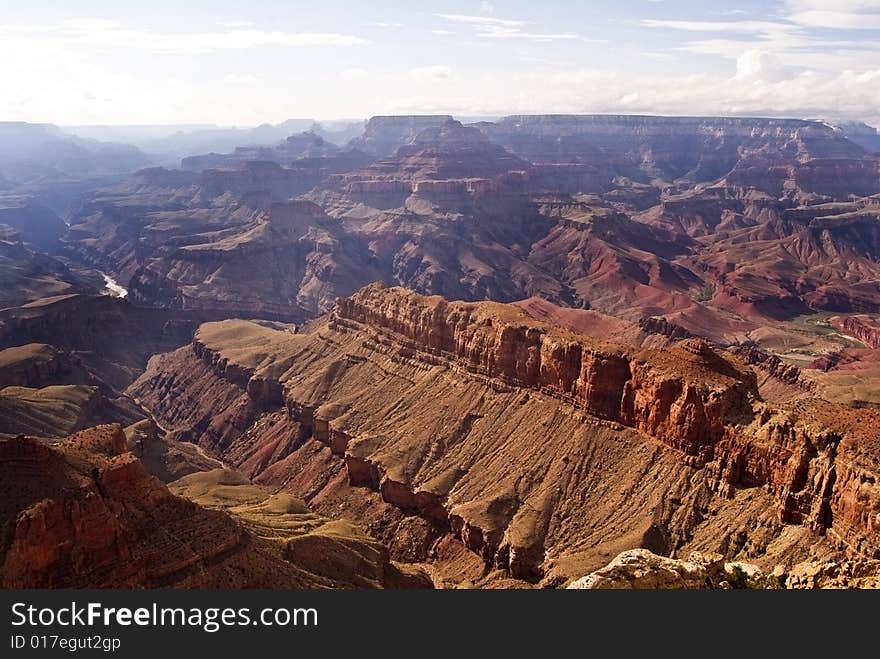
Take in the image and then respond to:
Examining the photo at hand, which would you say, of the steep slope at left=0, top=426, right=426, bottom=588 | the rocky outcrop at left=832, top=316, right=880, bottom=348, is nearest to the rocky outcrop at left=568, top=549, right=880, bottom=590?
the steep slope at left=0, top=426, right=426, bottom=588

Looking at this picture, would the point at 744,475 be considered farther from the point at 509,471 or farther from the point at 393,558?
the point at 393,558

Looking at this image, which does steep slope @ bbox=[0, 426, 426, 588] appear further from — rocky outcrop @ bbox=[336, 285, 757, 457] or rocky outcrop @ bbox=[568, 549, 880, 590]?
rocky outcrop @ bbox=[336, 285, 757, 457]

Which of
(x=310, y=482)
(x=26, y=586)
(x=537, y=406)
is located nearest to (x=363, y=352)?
(x=310, y=482)

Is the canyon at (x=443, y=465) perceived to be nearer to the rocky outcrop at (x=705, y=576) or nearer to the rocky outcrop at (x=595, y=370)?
the rocky outcrop at (x=705, y=576)

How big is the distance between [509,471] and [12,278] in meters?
167

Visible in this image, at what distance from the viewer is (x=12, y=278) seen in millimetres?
191750

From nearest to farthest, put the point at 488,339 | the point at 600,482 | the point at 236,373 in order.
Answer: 1. the point at 600,482
2. the point at 488,339
3. the point at 236,373

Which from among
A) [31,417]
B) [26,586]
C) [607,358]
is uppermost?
[607,358]

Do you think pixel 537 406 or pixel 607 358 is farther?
pixel 537 406

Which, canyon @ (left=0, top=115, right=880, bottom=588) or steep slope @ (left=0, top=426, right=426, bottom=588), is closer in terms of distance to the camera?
steep slope @ (left=0, top=426, right=426, bottom=588)

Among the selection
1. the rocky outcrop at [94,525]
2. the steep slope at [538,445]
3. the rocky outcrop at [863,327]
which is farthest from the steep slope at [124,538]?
the rocky outcrop at [863,327]

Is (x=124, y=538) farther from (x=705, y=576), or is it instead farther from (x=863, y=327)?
(x=863, y=327)

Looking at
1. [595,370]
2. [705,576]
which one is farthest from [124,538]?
[595,370]

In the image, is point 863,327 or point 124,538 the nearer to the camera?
point 124,538
